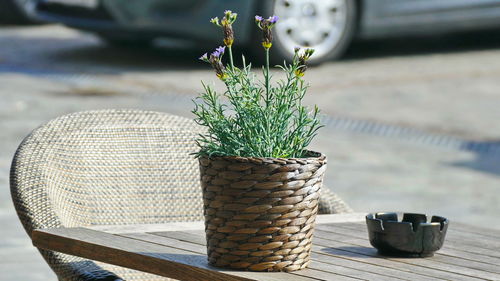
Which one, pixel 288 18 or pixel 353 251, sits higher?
pixel 288 18

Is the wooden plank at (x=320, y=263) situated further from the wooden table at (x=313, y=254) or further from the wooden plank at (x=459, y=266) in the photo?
the wooden plank at (x=459, y=266)

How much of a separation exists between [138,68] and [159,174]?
5.55 metres

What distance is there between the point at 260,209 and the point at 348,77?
635 centimetres

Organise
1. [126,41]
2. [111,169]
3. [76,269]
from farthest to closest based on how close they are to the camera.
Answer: [126,41]
[111,169]
[76,269]

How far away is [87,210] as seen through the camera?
276 cm

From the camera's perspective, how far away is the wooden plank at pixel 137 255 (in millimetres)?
1940

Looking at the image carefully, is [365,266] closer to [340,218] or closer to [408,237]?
[408,237]

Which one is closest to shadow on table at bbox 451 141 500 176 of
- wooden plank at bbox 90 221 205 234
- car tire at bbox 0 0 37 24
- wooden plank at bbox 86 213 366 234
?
wooden plank at bbox 86 213 366 234

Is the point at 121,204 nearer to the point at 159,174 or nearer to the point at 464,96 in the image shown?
the point at 159,174

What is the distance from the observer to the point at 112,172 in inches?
112

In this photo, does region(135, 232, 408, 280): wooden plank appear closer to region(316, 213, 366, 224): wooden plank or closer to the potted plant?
the potted plant

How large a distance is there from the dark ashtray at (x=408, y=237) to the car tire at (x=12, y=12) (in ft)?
29.6

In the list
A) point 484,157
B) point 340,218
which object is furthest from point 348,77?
point 340,218

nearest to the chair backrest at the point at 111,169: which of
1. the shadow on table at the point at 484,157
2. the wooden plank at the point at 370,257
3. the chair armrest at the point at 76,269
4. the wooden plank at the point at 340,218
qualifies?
the chair armrest at the point at 76,269
